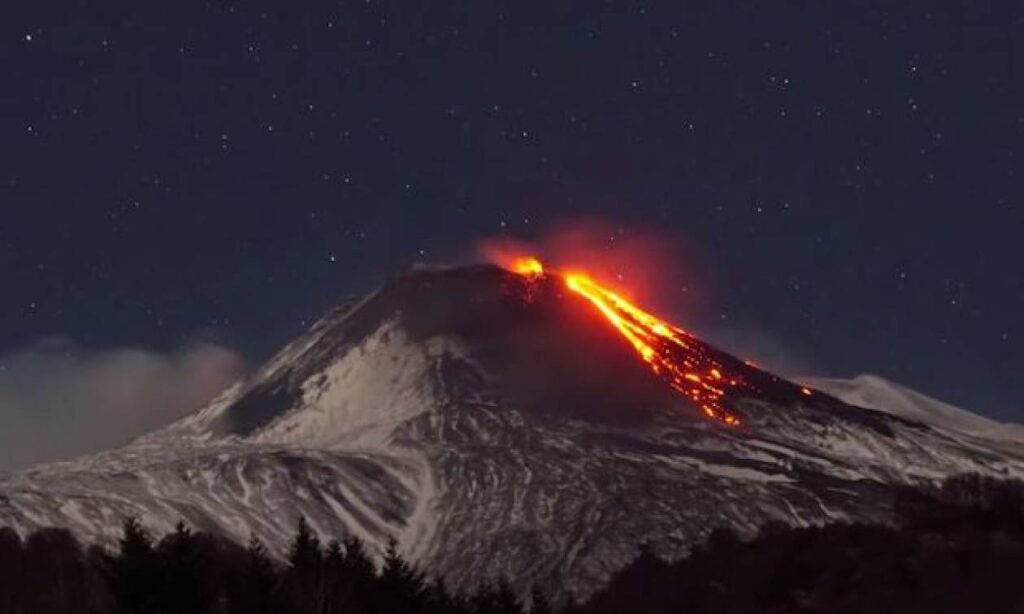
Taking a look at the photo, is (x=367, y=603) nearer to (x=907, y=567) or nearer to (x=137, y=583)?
(x=137, y=583)

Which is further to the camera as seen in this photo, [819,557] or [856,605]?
[819,557]

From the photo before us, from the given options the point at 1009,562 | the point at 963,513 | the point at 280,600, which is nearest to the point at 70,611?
the point at 280,600

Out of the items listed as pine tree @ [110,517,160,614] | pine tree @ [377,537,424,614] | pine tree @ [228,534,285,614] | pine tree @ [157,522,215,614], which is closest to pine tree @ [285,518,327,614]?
pine tree @ [228,534,285,614]

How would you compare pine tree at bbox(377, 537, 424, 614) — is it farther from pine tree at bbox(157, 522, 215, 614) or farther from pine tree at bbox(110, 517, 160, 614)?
pine tree at bbox(110, 517, 160, 614)

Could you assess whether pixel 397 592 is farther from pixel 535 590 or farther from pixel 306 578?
pixel 535 590

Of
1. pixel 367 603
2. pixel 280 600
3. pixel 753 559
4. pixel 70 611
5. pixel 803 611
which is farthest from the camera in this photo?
pixel 753 559

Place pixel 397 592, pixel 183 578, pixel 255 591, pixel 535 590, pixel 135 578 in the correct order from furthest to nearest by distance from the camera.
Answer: pixel 535 590 < pixel 397 592 < pixel 255 591 < pixel 183 578 < pixel 135 578

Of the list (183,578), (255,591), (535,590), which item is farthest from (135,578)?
(535,590)

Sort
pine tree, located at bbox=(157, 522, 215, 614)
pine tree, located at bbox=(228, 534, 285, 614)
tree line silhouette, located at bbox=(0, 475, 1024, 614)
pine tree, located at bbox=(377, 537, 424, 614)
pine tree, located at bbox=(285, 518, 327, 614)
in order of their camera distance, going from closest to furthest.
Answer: pine tree, located at bbox=(157, 522, 215, 614), tree line silhouette, located at bbox=(0, 475, 1024, 614), pine tree, located at bbox=(228, 534, 285, 614), pine tree, located at bbox=(285, 518, 327, 614), pine tree, located at bbox=(377, 537, 424, 614)
